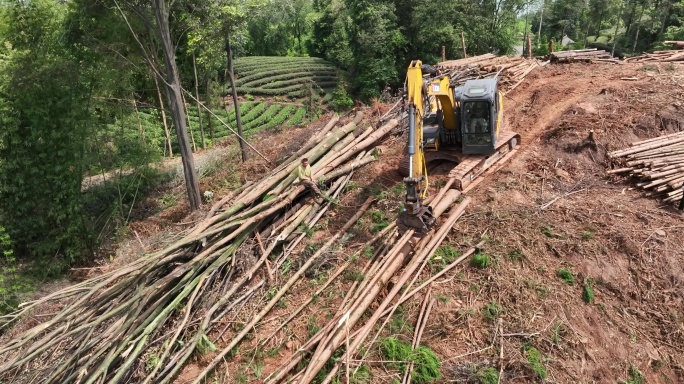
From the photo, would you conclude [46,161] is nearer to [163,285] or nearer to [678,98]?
[163,285]

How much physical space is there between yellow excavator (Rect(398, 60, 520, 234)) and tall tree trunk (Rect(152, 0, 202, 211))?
5.09 metres

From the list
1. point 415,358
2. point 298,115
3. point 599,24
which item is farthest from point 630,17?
point 415,358

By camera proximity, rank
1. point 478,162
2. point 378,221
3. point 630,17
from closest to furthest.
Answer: point 378,221 → point 478,162 → point 630,17

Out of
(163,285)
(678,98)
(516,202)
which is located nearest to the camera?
(163,285)

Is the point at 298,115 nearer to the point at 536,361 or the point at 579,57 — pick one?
the point at 579,57

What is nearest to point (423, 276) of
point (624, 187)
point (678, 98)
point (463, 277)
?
point (463, 277)

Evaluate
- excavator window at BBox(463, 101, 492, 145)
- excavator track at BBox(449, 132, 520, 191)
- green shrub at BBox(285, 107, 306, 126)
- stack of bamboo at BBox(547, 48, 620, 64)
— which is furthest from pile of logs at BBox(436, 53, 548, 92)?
green shrub at BBox(285, 107, 306, 126)

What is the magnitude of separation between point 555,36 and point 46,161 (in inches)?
1921

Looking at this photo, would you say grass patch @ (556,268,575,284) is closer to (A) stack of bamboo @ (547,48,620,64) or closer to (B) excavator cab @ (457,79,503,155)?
(B) excavator cab @ (457,79,503,155)

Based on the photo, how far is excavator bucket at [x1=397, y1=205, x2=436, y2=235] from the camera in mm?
7086

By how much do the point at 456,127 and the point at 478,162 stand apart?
0.97 meters

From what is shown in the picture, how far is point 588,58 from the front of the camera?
1727 centimetres

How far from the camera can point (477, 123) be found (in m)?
9.62

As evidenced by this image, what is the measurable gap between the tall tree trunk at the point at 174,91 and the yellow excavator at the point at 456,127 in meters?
5.09
